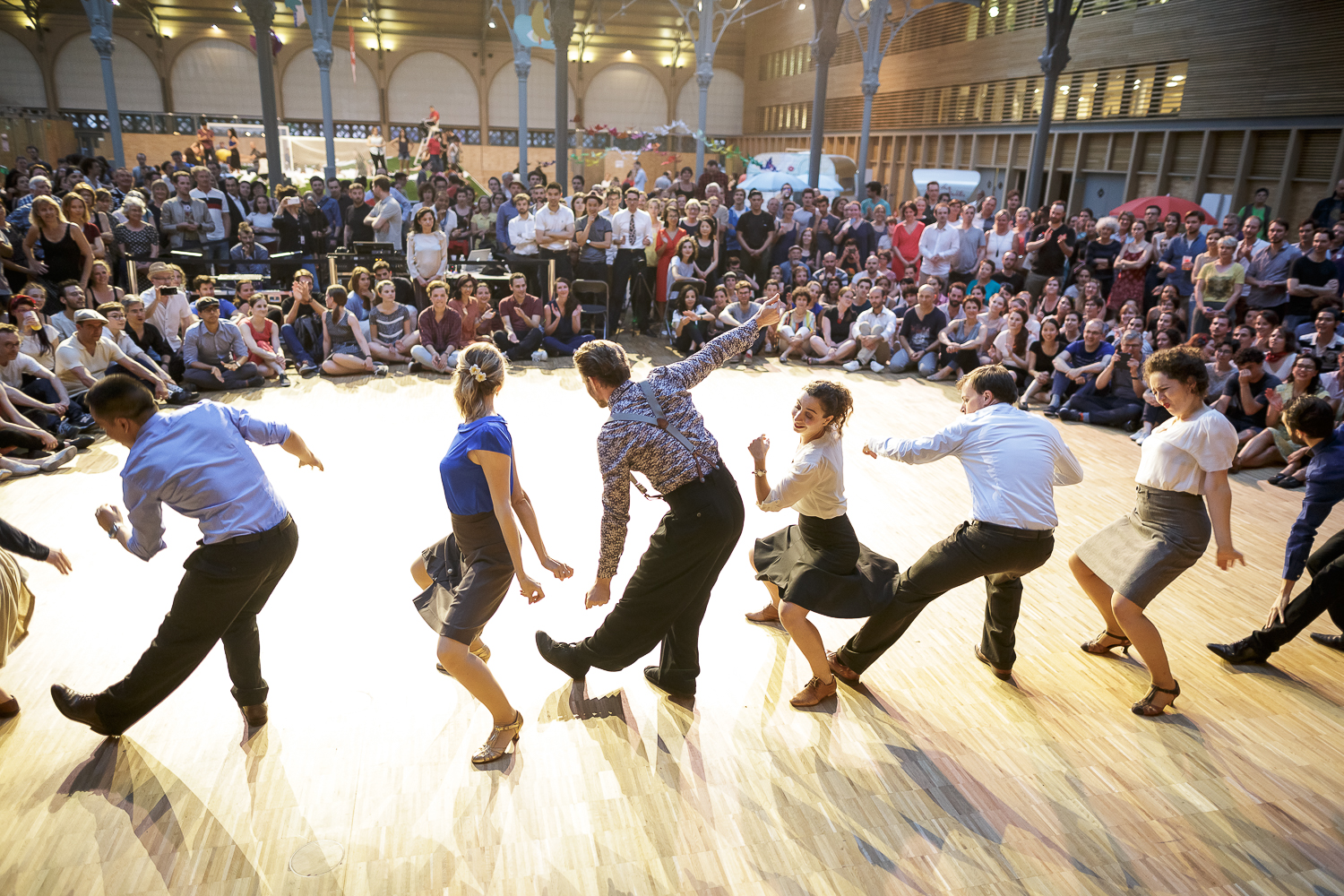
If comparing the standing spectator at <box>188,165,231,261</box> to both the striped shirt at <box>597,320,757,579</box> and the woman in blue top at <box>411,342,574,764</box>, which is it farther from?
the striped shirt at <box>597,320,757,579</box>

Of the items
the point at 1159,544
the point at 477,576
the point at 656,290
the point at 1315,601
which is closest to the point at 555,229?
the point at 656,290

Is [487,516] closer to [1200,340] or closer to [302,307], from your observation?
[302,307]

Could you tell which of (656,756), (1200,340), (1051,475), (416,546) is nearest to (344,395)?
(416,546)

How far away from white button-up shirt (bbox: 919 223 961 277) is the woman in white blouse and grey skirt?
6728 millimetres

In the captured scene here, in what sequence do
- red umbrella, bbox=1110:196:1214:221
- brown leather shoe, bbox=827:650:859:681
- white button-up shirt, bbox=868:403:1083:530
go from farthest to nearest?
red umbrella, bbox=1110:196:1214:221
brown leather shoe, bbox=827:650:859:681
white button-up shirt, bbox=868:403:1083:530

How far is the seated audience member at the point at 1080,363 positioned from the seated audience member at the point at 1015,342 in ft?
1.37

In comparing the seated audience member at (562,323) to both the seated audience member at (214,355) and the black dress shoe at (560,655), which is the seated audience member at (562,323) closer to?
the seated audience member at (214,355)

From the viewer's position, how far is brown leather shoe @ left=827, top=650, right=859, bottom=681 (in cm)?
322

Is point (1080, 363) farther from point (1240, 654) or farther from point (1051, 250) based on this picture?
point (1240, 654)

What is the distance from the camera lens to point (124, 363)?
6.35 metres

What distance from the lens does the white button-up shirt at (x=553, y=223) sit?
904cm

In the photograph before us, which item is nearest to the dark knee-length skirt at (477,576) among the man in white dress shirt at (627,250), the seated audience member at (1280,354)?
the seated audience member at (1280,354)

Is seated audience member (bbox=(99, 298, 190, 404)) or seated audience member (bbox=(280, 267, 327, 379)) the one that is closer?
seated audience member (bbox=(99, 298, 190, 404))

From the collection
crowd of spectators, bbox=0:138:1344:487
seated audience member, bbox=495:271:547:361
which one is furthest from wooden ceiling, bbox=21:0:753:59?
seated audience member, bbox=495:271:547:361
